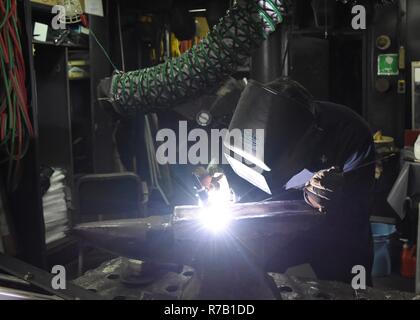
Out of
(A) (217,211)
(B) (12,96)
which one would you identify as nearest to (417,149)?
(A) (217,211)

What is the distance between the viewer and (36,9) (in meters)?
1.97

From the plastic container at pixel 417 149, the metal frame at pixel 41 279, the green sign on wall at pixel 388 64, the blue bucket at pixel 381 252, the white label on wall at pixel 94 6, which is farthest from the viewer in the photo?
the green sign on wall at pixel 388 64

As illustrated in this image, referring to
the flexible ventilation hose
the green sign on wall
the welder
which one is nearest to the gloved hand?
the welder

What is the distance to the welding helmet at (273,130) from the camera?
0.88 meters

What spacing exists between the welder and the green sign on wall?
1.56 metres

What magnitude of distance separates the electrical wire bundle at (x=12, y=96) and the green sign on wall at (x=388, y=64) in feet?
6.96

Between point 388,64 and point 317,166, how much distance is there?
1808 millimetres

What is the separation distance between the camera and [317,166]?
121 cm

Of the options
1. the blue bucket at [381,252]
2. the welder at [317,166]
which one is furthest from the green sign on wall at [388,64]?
the welder at [317,166]

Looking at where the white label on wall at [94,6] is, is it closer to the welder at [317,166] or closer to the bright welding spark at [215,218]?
the welder at [317,166]
